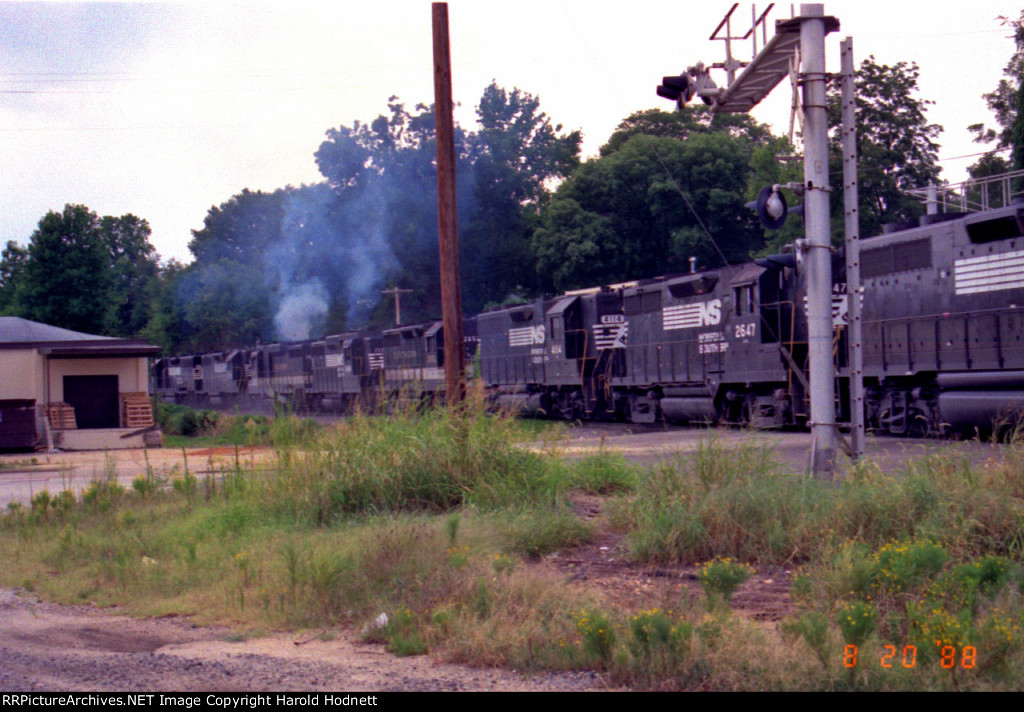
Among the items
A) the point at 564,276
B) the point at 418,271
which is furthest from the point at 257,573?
the point at 418,271

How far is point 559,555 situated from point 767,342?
12.6 meters

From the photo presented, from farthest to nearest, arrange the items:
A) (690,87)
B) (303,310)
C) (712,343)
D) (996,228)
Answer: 1. (303,310)
2. (712,343)
3. (996,228)
4. (690,87)

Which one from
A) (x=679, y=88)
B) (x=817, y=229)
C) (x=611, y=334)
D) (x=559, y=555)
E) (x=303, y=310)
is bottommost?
(x=559, y=555)

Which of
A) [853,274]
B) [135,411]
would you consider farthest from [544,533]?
[135,411]

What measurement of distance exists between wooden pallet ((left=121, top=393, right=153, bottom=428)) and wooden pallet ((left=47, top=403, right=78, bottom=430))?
1.55m

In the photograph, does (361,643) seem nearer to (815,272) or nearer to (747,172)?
(815,272)

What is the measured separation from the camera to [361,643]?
653 cm

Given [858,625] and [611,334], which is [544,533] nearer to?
[858,625]

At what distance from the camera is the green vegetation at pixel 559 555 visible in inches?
206

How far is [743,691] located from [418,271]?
51.7 meters

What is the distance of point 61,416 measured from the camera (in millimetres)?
29703

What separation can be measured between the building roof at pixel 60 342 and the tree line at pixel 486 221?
70.6 feet

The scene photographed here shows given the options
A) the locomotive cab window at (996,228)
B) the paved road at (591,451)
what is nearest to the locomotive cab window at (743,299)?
the paved road at (591,451)

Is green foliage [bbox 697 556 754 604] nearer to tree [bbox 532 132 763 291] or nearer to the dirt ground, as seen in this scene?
the dirt ground
